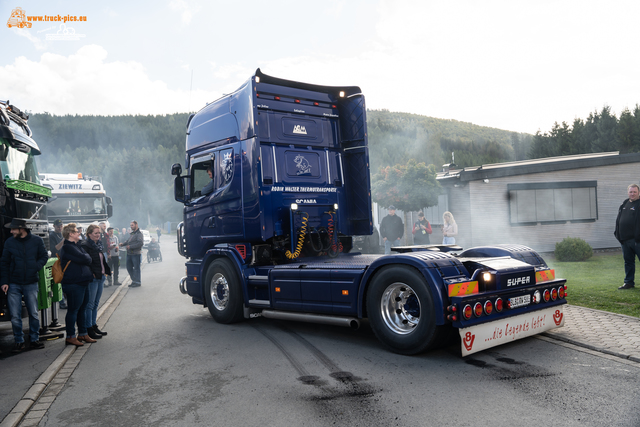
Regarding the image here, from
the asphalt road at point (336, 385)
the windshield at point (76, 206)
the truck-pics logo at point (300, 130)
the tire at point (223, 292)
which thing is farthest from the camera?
the windshield at point (76, 206)

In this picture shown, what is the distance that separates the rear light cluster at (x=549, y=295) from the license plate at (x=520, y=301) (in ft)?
0.39

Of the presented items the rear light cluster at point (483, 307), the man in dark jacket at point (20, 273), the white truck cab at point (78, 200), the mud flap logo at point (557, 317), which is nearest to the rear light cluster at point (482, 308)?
the rear light cluster at point (483, 307)

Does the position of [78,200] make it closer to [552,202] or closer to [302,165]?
[302,165]

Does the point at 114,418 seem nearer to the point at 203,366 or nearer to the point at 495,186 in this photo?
the point at 203,366

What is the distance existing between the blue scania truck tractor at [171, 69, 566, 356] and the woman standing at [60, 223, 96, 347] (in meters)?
1.97

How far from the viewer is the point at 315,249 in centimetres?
784

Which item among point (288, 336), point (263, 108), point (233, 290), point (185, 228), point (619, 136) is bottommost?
point (288, 336)

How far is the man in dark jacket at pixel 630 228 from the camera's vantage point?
8.93 m

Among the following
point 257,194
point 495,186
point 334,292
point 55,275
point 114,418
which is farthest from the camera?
point 495,186

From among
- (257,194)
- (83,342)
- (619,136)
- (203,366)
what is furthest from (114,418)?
(619,136)

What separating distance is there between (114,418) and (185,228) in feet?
17.9

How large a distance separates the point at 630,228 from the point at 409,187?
42.9 feet

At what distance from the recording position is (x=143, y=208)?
321 feet

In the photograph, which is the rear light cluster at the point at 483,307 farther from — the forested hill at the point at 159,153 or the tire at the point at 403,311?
the forested hill at the point at 159,153
